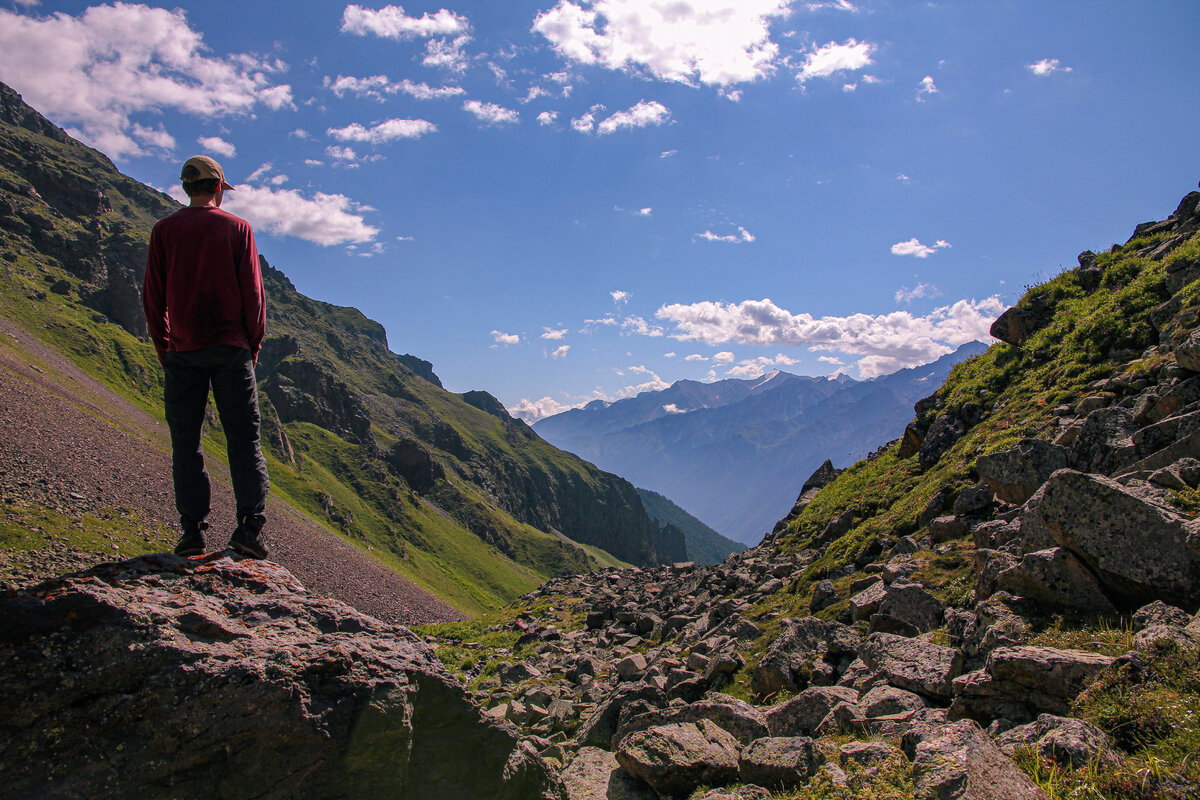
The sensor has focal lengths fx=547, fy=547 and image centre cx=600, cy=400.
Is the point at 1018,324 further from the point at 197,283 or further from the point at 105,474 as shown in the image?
the point at 105,474

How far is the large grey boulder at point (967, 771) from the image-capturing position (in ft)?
12.6

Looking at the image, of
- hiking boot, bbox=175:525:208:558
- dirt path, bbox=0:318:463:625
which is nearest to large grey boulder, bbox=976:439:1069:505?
hiking boot, bbox=175:525:208:558

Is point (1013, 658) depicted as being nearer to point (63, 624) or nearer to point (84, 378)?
point (63, 624)

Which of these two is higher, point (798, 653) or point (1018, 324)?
point (1018, 324)

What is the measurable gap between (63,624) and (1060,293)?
86.8 ft

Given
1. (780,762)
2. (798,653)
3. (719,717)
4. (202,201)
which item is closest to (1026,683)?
(780,762)

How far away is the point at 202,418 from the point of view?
6379 mm

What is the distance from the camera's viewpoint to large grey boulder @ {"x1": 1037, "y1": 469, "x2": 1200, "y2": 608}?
538 centimetres

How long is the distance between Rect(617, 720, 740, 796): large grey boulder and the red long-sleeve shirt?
6706 mm

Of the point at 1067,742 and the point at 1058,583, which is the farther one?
the point at 1058,583

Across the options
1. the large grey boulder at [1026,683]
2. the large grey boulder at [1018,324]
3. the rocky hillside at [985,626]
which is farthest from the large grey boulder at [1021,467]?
the large grey boulder at [1018,324]

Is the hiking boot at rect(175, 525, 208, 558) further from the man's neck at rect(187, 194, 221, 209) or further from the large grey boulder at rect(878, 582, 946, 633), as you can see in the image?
the large grey boulder at rect(878, 582, 946, 633)

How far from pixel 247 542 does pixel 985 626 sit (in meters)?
8.72

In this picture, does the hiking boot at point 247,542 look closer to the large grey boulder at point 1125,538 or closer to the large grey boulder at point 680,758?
the large grey boulder at point 680,758
